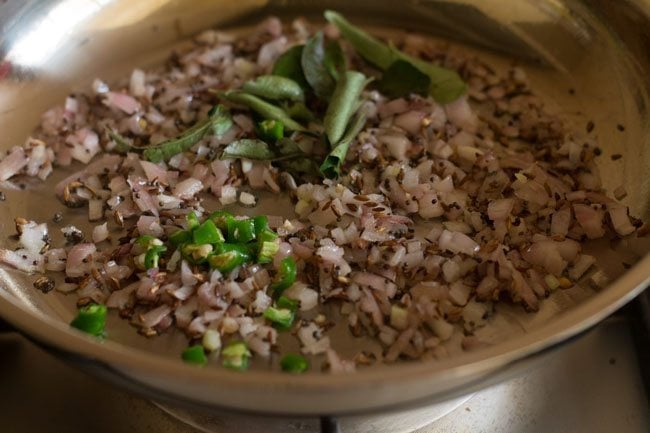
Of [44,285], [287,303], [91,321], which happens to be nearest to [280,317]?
[287,303]

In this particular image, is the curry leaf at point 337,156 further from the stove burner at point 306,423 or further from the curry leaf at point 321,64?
the stove burner at point 306,423

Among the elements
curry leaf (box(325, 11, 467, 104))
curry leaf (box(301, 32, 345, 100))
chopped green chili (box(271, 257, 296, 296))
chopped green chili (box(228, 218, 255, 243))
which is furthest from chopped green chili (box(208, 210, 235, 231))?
curry leaf (box(325, 11, 467, 104))

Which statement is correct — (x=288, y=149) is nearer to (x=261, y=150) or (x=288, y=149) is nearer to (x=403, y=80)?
(x=261, y=150)

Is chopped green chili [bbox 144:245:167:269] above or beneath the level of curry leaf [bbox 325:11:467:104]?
above

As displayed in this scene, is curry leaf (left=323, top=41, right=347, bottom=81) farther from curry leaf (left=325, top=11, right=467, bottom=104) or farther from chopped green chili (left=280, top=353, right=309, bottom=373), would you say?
chopped green chili (left=280, top=353, right=309, bottom=373)

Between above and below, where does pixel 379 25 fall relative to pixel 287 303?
below

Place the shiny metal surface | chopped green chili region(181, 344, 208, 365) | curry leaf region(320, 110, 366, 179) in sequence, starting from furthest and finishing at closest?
1. curry leaf region(320, 110, 366, 179)
2. chopped green chili region(181, 344, 208, 365)
3. the shiny metal surface

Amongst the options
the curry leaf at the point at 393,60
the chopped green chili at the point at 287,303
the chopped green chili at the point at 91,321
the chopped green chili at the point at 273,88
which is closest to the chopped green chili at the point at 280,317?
the chopped green chili at the point at 287,303
